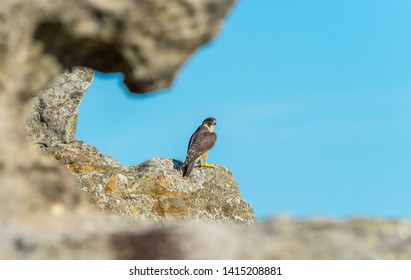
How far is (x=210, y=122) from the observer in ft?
89.1

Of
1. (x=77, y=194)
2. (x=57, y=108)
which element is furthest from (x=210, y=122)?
(x=77, y=194)

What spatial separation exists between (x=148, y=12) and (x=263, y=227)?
105 inches

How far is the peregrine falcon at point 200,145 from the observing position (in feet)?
73.9

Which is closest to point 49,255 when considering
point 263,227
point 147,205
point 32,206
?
point 32,206

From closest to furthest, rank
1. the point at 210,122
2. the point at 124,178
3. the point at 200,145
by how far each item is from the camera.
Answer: the point at 124,178
the point at 200,145
the point at 210,122

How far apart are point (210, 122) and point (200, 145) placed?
234cm

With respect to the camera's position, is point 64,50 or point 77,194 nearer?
point 77,194

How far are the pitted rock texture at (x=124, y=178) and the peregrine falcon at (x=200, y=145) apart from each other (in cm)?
25

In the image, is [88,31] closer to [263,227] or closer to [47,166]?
[47,166]

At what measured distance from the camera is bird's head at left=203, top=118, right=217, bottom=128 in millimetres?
27062

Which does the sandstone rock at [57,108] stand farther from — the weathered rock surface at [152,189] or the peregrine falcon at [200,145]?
the peregrine falcon at [200,145]

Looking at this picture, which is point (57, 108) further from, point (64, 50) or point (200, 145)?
point (64, 50)

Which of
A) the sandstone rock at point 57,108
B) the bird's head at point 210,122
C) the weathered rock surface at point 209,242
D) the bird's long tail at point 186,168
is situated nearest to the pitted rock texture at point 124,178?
the sandstone rock at point 57,108

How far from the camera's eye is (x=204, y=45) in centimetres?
1052
